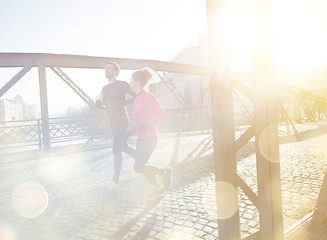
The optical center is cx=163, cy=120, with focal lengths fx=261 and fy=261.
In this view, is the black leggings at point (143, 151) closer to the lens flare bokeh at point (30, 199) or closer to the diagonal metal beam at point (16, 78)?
the lens flare bokeh at point (30, 199)

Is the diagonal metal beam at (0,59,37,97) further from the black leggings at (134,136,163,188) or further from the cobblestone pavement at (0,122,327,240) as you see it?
→ the black leggings at (134,136,163,188)

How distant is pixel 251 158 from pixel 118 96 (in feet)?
10.2

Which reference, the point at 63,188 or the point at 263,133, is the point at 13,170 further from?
the point at 263,133

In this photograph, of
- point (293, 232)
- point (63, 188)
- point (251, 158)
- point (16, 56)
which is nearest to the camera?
point (293, 232)

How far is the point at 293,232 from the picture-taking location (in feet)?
6.41

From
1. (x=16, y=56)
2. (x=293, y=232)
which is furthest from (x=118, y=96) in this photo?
(x=16, y=56)

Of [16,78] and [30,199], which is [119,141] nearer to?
[30,199]

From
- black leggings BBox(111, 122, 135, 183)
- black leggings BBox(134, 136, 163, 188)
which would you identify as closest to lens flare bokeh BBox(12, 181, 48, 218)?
black leggings BBox(111, 122, 135, 183)

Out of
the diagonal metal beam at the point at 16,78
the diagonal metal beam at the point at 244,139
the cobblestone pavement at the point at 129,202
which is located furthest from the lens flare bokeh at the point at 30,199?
the diagonal metal beam at the point at 16,78

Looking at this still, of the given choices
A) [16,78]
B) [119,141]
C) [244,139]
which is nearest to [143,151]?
[119,141]

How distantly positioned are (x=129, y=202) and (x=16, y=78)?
5.16m

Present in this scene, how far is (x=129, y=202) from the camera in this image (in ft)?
10.3

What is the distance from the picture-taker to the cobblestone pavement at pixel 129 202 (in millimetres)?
2375

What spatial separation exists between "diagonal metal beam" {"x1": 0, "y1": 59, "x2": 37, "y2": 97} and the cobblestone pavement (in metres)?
2.04
